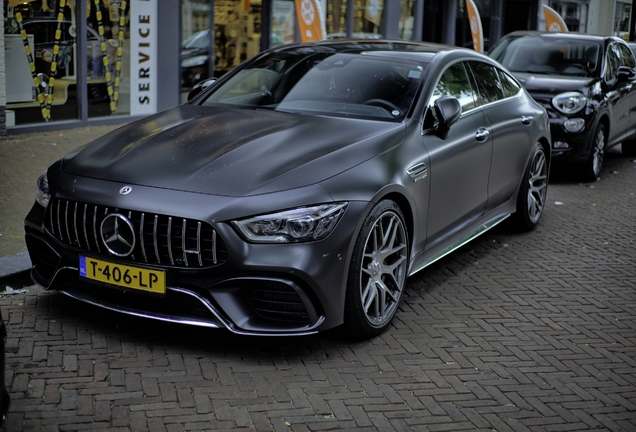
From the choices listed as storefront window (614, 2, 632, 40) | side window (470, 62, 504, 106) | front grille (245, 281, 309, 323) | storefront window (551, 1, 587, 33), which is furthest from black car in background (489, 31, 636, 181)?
storefront window (614, 2, 632, 40)

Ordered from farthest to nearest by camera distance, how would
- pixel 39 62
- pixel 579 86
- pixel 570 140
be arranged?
pixel 39 62 < pixel 579 86 < pixel 570 140

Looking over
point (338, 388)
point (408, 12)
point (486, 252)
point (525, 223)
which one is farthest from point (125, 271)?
point (408, 12)

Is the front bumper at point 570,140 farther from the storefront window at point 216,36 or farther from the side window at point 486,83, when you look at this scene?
the storefront window at point 216,36

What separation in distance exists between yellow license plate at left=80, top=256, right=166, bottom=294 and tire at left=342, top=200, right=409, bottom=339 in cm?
96

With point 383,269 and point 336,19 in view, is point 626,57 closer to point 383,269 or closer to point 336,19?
point 336,19

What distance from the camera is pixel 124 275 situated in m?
4.34

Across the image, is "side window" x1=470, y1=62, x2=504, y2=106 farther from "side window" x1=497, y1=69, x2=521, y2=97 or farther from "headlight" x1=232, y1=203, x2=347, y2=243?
"headlight" x1=232, y1=203, x2=347, y2=243

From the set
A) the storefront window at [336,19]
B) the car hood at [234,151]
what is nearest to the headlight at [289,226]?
the car hood at [234,151]

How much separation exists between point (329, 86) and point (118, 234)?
1945 millimetres

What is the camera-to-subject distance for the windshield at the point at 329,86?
18.0 ft

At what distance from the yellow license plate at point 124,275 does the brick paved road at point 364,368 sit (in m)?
0.37

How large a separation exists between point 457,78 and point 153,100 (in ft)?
27.4

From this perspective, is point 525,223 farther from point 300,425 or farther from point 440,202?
point 300,425

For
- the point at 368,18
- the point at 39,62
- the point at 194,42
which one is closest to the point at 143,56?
the point at 194,42
